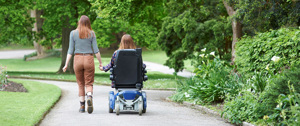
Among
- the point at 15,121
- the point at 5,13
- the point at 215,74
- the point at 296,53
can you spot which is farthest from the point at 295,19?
the point at 5,13

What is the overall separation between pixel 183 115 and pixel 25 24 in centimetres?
2555

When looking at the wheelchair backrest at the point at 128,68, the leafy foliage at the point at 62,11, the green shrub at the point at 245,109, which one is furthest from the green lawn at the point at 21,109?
the leafy foliage at the point at 62,11

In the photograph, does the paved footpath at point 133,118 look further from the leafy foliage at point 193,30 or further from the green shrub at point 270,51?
the leafy foliage at point 193,30

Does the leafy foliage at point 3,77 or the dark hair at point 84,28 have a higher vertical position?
the dark hair at point 84,28

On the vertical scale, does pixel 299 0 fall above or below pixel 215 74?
above

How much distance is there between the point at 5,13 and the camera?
103ft

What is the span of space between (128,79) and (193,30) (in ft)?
63.6

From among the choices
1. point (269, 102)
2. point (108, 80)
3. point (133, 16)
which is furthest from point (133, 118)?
→ point (108, 80)

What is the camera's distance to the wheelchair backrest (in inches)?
388

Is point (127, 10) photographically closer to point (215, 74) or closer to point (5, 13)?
point (215, 74)

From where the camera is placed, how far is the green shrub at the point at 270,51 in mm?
9867

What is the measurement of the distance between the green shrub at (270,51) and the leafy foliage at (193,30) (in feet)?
42.7

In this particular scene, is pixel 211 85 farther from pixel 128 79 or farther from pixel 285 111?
pixel 285 111

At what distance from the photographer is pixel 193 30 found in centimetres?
2898
